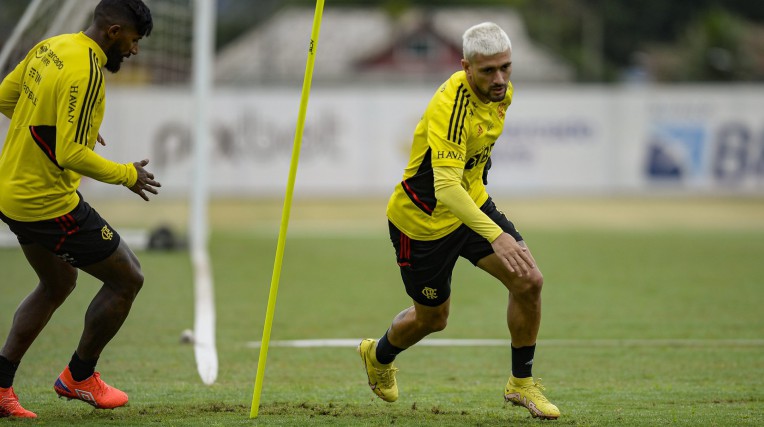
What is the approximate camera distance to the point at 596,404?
6.64 meters

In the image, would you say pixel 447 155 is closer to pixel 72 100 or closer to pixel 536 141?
pixel 72 100

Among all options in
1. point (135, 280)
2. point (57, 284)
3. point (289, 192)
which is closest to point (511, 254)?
point (289, 192)

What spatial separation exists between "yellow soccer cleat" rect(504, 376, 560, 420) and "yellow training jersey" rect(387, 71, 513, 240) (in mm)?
950

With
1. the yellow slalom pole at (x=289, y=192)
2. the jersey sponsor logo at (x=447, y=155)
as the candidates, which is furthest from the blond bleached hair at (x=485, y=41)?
the yellow slalom pole at (x=289, y=192)

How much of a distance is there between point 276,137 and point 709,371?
22421 millimetres

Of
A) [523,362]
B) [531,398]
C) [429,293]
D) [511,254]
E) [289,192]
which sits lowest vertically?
[531,398]

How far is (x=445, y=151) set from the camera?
5.97 metres

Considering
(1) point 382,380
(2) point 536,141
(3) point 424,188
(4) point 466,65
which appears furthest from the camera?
(2) point 536,141

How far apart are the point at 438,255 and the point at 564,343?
312cm

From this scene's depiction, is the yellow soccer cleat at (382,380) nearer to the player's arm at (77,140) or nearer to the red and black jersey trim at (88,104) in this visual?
the player's arm at (77,140)

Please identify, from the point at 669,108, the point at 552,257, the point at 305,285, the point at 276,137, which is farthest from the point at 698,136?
the point at 305,285

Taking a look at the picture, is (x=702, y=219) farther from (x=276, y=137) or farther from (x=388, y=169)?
(x=276, y=137)

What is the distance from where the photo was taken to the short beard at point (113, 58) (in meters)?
6.03

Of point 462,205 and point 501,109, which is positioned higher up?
point 501,109
